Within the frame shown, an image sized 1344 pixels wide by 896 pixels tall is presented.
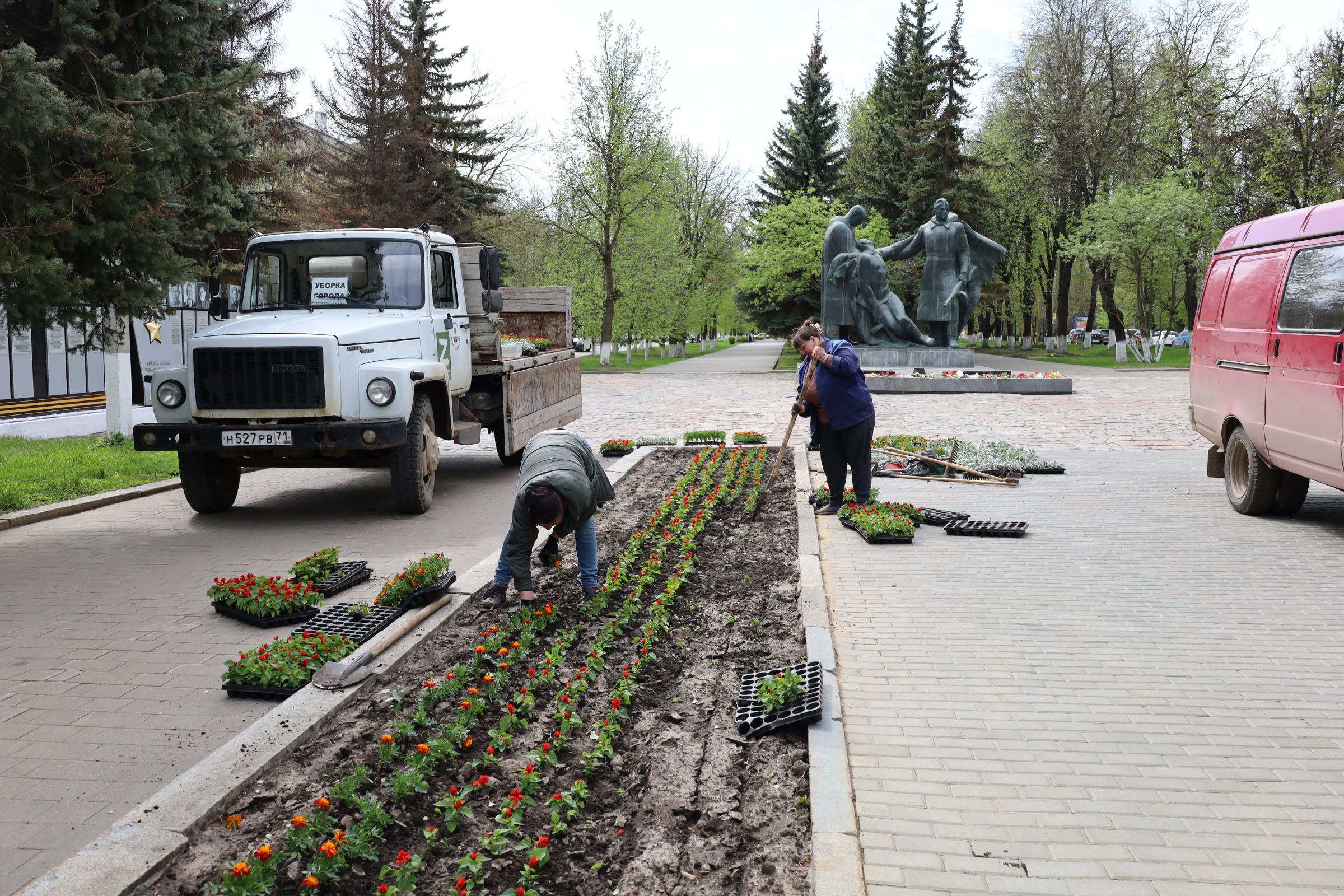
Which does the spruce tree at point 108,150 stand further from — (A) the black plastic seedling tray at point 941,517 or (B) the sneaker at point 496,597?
(A) the black plastic seedling tray at point 941,517

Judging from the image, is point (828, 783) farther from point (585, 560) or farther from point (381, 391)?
point (381, 391)

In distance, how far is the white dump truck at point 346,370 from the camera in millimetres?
8633

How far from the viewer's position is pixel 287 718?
14.0ft

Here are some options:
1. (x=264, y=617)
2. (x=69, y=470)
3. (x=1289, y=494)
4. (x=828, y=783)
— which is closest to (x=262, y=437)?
(x=264, y=617)

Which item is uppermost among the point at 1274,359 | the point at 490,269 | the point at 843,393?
the point at 490,269

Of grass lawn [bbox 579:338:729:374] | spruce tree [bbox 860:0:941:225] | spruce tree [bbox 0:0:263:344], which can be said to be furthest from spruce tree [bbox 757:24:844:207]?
spruce tree [bbox 0:0:263:344]

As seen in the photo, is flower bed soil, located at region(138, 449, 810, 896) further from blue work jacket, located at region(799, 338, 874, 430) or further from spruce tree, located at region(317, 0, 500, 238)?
spruce tree, located at region(317, 0, 500, 238)

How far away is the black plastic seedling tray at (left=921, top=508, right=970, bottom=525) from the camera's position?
27.4ft

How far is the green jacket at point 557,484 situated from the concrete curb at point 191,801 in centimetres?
101

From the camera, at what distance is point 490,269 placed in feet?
34.9

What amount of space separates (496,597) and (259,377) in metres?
3.93

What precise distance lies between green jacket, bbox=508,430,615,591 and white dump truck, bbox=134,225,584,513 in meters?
3.21

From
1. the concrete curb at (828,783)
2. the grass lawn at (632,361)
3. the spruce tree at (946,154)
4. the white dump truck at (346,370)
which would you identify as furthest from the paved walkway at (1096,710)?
the spruce tree at (946,154)

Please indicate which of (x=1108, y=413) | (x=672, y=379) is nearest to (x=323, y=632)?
(x=1108, y=413)
